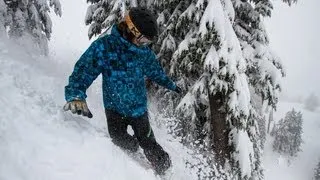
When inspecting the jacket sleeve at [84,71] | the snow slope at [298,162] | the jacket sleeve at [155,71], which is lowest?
the jacket sleeve at [84,71]

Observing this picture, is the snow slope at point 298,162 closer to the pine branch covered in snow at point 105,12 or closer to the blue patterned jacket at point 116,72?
the pine branch covered in snow at point 105,12

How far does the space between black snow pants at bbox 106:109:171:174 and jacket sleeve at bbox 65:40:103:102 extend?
22.8 inches

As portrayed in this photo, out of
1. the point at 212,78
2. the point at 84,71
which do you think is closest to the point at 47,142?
the point at 84,71

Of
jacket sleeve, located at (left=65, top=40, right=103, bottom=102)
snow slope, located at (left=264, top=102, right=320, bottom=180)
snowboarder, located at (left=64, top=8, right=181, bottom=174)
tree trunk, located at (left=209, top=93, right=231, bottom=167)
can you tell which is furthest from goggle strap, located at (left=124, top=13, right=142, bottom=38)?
snow slope, located at (left=264, top=102, right=320, bottom=180)

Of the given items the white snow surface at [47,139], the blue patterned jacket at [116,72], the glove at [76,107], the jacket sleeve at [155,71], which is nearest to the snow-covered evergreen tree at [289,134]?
the white snow surface at [47,139]

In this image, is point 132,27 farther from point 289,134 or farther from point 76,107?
point 289,134

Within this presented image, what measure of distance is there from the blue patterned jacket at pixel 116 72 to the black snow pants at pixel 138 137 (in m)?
0.09

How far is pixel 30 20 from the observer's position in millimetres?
16125

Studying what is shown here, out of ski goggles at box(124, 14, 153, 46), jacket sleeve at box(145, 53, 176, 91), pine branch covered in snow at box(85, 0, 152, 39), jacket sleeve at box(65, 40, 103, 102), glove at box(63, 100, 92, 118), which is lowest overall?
glove at box(63, 100, 92, 118)

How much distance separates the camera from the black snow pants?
5113 millimetres

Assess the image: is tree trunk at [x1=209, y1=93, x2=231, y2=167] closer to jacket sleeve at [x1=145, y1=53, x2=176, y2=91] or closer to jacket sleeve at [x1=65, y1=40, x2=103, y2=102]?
jacket sleeve at [x1=145, y1=53, x2=176, y2=91]

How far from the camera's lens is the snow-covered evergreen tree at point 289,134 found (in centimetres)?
6362

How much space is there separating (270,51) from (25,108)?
6996 millimetres

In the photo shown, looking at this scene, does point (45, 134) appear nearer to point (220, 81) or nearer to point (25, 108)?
point (25, 108)
